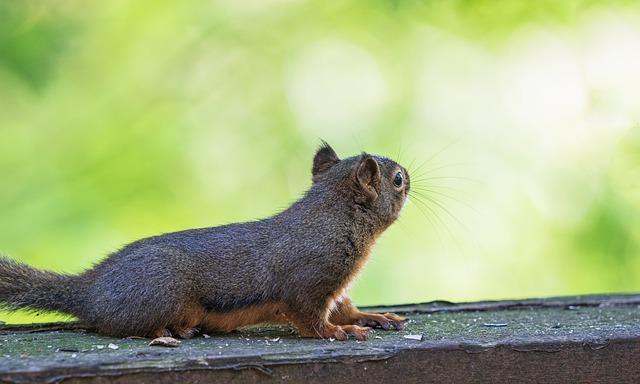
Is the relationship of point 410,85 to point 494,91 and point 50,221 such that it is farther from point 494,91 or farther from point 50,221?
point 50,221

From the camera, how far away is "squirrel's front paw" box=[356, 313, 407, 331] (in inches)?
174

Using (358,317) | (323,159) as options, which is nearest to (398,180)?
(323,159)

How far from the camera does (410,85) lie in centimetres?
708

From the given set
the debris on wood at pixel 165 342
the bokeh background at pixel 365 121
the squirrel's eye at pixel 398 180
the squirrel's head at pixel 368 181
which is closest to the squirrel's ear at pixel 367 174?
the squirrel's head at pixel 368 181

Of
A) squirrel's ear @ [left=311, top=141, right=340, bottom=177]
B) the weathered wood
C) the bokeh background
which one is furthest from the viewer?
the bokeh background

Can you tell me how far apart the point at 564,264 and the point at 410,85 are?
1.59 meters

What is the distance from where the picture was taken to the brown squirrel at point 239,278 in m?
4.16

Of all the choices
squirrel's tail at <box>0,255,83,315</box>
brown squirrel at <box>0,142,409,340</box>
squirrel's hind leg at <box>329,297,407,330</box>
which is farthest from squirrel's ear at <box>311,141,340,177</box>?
squirrel's tail at <box>0,255,83,315</box>

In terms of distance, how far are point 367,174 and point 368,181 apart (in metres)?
0.04

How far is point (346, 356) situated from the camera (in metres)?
3.50

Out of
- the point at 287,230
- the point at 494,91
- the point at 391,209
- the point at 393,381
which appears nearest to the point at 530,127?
the point at 494,91

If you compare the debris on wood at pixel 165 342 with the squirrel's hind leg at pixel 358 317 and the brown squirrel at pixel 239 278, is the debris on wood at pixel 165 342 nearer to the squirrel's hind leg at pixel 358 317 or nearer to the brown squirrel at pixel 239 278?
the brown squirrel at pixel 239 278

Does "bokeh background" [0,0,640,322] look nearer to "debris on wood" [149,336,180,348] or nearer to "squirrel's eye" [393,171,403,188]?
"squirrel's eye" [393,171,403,188]

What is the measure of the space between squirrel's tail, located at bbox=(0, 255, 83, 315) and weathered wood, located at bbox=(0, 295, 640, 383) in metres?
0.12
